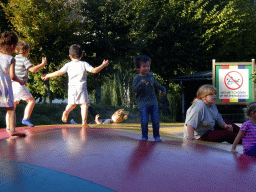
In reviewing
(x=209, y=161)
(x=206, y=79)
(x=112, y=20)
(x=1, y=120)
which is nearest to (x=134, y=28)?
(x=112, y=20)

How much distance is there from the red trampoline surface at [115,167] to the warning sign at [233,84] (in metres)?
9.48

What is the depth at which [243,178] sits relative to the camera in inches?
116

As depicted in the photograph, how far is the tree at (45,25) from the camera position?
640 inches

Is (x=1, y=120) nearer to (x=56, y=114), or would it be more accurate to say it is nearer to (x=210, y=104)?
(x=56, y=114)

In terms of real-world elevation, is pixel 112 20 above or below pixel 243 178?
above

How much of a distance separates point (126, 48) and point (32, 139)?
605 inches

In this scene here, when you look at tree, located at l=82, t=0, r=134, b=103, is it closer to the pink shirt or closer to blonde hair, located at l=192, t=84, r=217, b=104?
blonde hair, located at l=192, t=84, r=217, b=104

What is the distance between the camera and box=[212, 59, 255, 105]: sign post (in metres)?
12.9

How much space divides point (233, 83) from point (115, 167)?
10973 millimetres

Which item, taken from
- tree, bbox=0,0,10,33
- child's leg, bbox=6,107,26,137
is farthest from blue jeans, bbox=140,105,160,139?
tree, bbox=0,0,10,33

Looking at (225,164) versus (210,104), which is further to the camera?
(210,104)

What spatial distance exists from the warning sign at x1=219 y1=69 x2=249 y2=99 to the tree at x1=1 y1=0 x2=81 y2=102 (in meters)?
7.71

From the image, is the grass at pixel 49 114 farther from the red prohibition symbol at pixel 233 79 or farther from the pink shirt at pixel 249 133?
the pink shirt at pixel 249 133

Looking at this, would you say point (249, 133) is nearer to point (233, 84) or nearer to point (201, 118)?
point (201, 118)
